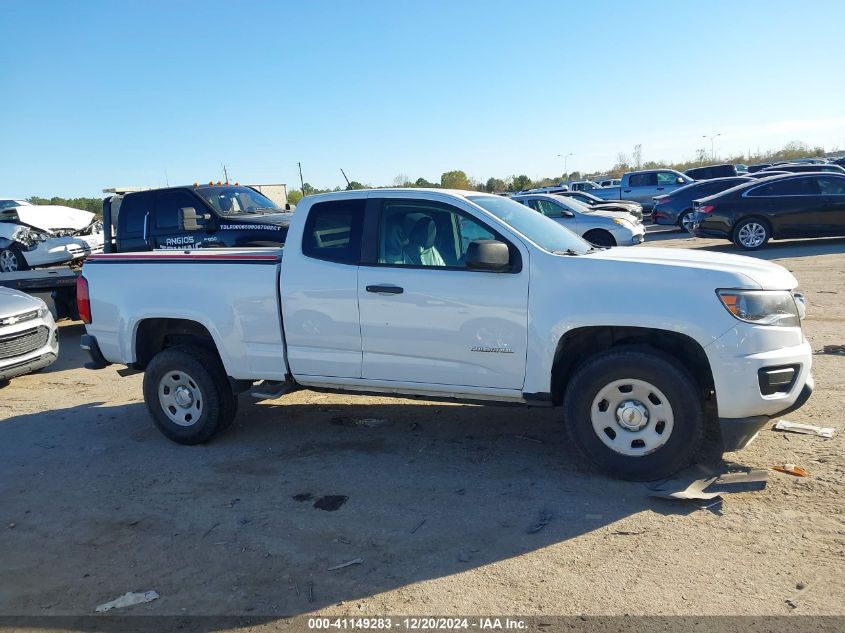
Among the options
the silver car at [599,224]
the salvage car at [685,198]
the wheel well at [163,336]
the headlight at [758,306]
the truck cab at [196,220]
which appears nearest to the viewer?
the headlight at [758,306]

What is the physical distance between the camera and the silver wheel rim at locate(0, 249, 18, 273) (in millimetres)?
16234

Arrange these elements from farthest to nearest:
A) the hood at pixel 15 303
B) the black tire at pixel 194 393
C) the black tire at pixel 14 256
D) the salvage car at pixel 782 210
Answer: the black tire at pixel 14 256
the salvage car at pixel 782 210
the hood at pixel 15 303
the black tire at pixel 194 393

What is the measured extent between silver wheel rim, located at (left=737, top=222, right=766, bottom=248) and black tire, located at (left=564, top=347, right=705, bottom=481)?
12917 millimetres

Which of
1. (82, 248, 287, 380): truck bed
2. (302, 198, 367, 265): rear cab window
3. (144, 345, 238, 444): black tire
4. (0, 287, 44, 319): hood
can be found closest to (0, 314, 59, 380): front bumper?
(0, 287, 44, 319): hood

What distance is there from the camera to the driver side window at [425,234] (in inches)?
205

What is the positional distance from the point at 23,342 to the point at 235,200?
4242 mm

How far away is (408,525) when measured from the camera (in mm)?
4375

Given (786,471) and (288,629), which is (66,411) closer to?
(288,629)

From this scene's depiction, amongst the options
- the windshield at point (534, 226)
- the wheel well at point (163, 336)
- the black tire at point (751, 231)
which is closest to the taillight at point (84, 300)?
the wheel well at point (163, 336)

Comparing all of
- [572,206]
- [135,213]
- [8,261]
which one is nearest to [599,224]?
[572,206]

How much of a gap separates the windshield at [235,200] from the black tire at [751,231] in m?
10.3

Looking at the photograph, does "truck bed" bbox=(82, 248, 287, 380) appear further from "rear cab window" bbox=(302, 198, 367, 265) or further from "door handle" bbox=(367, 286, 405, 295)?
"door handle" bbox=(367, 286, 405, 295)

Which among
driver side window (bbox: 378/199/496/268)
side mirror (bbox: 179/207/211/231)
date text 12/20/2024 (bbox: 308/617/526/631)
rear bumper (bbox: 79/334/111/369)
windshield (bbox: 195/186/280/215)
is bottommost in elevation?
date text 12/20/2024 (bbox: 308/617/526/631)

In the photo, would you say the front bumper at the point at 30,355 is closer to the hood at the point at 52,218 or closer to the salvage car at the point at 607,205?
the hood at the point at 52,218
